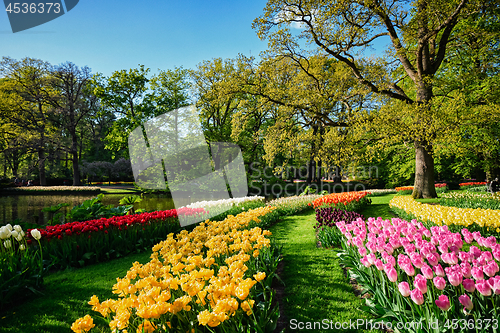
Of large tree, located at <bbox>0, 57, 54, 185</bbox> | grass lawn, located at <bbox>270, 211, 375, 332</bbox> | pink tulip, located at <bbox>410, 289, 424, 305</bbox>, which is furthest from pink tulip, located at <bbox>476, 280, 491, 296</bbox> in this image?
large tree, located at <bbox>0, 57, 54, 185</bbox>

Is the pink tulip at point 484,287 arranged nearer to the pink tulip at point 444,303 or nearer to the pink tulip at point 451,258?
the pink tulip at point 444,303

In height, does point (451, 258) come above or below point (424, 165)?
below

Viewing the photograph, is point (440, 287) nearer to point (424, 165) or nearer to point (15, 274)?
point (15, 274)

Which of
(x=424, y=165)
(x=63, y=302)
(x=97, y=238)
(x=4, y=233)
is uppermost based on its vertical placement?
(x=424, y=165)

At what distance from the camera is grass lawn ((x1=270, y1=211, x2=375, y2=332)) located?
8.66ft

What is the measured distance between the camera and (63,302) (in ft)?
10.8

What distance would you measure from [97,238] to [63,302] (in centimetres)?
202

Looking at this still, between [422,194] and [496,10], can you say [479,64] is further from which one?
[422,194]

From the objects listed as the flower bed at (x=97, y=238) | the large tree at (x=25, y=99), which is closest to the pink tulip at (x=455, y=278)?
the flower bed at (x=97, y=238)

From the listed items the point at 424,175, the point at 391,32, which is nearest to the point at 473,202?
the point at 424,175

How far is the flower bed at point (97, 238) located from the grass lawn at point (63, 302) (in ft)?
1.18

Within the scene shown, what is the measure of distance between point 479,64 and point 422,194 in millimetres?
9364

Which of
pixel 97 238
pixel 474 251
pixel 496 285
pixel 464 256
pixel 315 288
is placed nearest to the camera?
pixel 496 285

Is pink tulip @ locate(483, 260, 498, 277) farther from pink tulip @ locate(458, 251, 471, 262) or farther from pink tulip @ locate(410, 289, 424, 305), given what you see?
pink tulip @ locate(410, 289, 424, 305)
